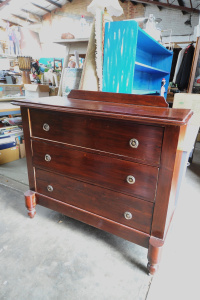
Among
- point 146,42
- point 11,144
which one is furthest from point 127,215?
point 11,144

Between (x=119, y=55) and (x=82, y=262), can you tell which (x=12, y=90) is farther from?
(x=82, y=262)

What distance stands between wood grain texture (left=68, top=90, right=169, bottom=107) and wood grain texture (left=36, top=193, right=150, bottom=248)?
2.49 ft

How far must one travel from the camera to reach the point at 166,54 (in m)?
2.89

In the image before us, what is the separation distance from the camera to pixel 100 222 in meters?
1.22

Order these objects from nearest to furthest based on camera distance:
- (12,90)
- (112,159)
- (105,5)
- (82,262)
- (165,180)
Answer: (165,180)
(112,159)
(82,262)
(105,5)
(12,90)

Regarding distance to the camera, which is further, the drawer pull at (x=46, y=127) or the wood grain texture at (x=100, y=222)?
the drawer pull at (x=46, y=127)

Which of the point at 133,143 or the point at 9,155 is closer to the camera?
the point at 133,143

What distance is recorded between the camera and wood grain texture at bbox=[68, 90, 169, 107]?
3.78 feet

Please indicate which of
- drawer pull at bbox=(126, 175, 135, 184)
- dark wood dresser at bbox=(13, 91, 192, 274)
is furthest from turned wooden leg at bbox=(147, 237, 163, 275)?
drawer pull at bbox=(126, 175, 135, 184)

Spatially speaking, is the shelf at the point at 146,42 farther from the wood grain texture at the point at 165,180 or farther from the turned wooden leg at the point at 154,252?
the turned wooden leg at the point at 154,252

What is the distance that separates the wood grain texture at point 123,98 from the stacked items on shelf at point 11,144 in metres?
1.43

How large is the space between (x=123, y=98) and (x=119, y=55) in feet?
1.72

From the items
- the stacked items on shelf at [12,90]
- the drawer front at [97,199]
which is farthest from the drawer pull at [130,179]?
the stacked items on shelf at [12,90]

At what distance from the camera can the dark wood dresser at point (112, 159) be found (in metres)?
0.92
